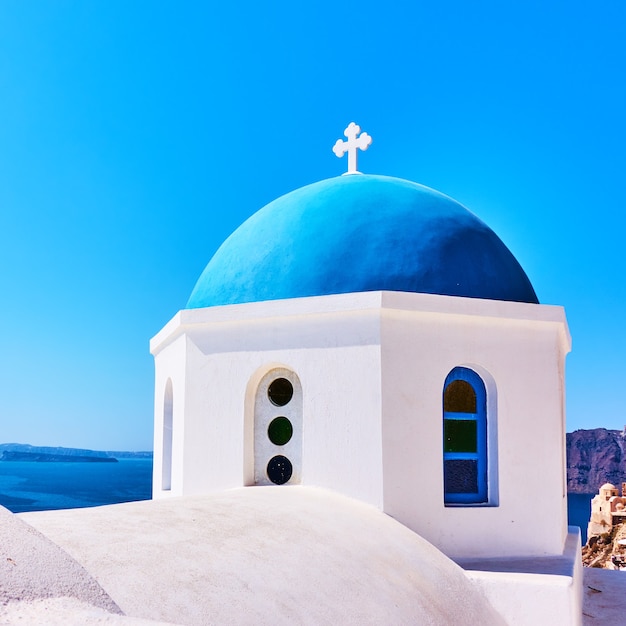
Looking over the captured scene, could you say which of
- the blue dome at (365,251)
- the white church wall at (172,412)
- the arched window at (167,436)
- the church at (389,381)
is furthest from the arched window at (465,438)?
the arched window at (167,436)

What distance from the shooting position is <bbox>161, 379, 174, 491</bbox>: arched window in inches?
293

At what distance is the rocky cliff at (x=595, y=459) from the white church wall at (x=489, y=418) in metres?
83.7

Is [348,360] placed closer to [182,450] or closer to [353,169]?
[182,450]

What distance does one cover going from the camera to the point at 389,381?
5.68 meters

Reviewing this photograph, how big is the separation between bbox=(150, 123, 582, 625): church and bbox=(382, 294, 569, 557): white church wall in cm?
1

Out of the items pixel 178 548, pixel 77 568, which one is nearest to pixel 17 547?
pixel 77 568

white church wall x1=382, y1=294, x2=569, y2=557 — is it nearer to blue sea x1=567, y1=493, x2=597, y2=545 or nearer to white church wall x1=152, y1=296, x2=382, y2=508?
white church wall x1=152, y1=296, x2=382, y2=508

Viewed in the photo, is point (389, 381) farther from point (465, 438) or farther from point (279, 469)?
point (279, 469)

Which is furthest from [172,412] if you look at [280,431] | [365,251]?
[365,251]

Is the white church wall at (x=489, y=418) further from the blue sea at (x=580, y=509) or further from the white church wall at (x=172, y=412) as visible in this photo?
the blue sea at (x=580, y=509)

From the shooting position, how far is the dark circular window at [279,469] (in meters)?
6.18

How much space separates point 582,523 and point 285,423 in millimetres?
75872

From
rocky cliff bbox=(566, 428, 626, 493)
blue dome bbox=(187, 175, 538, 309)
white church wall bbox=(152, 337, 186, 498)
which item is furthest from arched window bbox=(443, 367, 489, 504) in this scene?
rocky cliff bbox=(566, 428, 626, 493)

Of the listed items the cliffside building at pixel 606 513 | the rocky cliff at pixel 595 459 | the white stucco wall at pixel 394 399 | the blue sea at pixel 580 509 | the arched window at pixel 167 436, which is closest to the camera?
the white stucco wall at pixel 394 399
